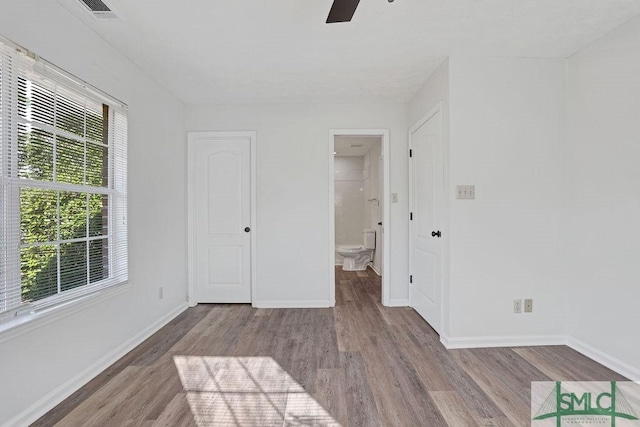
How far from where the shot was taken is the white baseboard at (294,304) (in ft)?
12.9

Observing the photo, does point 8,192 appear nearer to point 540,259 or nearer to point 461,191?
point 461,191

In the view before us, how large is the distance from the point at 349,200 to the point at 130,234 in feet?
16.1

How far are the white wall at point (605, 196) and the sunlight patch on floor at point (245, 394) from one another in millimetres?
2187

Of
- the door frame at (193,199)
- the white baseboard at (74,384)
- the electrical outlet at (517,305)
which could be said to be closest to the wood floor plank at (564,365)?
the electrical outlet at (517,305)

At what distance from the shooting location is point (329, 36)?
2.44 metres

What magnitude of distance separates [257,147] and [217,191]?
2.40 ft

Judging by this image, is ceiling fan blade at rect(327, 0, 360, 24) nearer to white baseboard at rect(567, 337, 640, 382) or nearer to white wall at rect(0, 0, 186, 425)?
white wall at rect(0, 0, 186, 425)

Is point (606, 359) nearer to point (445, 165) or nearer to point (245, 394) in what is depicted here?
point (445, 165)

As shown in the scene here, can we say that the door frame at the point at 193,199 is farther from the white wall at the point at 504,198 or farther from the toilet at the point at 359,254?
the toilet at the point at 359,254

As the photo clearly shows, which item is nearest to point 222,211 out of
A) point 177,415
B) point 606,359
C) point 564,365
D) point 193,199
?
point 193,199

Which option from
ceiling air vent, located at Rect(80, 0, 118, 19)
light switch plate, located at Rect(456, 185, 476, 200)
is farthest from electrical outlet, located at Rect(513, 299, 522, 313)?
ceiling air vent, located at Rect(80, 0, 118, 19)

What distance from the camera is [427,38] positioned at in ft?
8.12

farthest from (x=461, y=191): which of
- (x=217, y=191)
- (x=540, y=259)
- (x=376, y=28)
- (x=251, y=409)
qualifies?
(x=217, y=191)

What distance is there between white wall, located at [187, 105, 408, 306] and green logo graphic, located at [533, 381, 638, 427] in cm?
198
